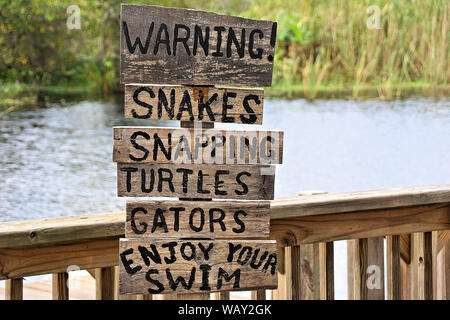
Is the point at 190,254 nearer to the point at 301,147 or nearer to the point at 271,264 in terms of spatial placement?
the point at 271,264

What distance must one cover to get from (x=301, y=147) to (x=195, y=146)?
1519mm

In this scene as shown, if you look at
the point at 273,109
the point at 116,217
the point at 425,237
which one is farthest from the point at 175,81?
the point at 273,109

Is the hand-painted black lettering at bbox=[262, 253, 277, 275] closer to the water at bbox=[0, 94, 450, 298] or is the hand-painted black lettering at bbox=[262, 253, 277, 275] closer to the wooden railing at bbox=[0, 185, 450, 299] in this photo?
the wooden railing at bbox=[0, 185, 450, 299]

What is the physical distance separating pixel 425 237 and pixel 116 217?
65 centimetres

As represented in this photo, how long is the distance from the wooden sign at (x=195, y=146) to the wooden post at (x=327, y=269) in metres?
0.40

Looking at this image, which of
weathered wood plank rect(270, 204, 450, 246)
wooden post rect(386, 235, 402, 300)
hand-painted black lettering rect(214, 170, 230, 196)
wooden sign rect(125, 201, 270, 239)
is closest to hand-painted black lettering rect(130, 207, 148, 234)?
wooden sign rect(125, 201, 270, 239)

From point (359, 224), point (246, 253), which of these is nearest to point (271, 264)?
point (246, 253)

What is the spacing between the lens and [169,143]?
98 cm

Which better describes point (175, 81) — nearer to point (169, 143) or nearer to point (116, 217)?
point (169, 143)

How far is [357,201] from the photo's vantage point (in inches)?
51.5

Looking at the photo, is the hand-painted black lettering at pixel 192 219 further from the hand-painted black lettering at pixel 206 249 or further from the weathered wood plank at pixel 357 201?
the weathered wood plank at pixel 357 201

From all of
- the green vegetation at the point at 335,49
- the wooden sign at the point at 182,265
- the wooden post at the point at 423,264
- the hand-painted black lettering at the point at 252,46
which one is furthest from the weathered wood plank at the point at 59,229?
the green vegetation at the point at 335,49

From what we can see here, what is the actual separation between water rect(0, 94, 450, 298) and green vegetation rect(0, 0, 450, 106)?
70 mm

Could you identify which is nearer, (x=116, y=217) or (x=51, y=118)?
(x=116, y=217)
